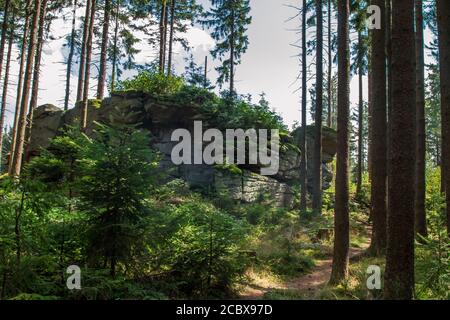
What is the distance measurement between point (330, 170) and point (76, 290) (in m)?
21.6

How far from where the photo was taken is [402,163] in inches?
222

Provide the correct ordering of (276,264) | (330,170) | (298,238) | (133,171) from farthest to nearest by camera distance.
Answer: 1. (330,170)
2. (298,238)
3. (276,264)
4. (133,171)

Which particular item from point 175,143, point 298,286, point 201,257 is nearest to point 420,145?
point 298,286

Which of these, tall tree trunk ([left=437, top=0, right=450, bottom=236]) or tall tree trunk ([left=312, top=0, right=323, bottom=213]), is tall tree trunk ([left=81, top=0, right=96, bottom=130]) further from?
tall tree trunk ([left=437, top=0, right=450, bottom=236])

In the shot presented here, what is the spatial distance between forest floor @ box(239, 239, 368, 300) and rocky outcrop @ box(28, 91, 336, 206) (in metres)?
7.86

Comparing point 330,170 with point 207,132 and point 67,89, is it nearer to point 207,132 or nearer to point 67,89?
point 207,132

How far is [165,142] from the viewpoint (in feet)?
62.1

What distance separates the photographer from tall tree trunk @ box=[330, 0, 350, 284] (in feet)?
25.9

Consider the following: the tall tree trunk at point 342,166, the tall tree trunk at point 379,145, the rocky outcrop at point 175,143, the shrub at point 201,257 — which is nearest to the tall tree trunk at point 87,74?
the rocky outcrop at point 175,143

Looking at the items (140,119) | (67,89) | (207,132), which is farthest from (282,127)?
(67,89)

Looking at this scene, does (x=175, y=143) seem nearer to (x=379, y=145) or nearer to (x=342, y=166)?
(x=379, y=145)

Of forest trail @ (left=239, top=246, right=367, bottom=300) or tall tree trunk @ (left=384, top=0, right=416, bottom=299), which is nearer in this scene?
tall tree trunk @ (left=384, top=0, right=416, bottom=299)

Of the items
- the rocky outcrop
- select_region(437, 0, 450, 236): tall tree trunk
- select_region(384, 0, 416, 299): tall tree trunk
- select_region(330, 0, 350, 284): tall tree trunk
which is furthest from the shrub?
the rocky outcrop

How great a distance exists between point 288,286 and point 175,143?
12.2 m
